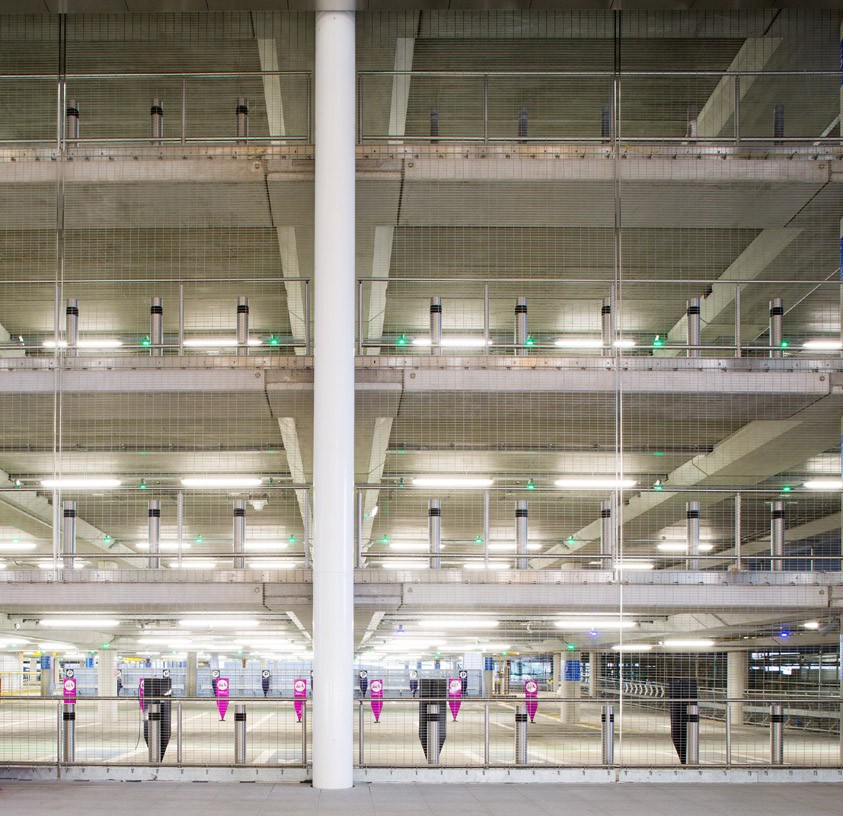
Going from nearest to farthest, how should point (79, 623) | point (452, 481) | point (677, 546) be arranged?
point (452, 481)
point (79, 623)
point (677, 546)

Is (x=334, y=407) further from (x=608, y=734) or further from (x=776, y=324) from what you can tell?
(x=776, y=324)

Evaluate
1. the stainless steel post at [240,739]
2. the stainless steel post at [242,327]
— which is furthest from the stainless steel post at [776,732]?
the stainless steel post at [242,327]

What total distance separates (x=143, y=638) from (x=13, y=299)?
12.5 ft

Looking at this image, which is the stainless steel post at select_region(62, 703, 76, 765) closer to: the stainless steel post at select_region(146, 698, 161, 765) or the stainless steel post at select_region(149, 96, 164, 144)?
the stainless steel post at select_region(146, 698, 161, 765)

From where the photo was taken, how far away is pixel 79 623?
8109mm

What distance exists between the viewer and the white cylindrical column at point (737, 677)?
10.3 metres

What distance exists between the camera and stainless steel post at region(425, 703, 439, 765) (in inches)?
230

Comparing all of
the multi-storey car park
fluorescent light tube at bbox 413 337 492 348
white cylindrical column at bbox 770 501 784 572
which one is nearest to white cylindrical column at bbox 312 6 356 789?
the multi-storey car park

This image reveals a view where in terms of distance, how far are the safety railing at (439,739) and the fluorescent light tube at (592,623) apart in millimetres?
615

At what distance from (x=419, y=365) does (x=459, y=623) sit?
9.24 feet

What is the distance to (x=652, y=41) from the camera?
805 centimetres

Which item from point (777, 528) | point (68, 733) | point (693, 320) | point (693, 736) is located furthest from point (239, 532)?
point (777, 528)

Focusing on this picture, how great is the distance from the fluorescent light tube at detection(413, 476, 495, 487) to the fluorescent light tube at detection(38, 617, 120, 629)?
2.58 meters

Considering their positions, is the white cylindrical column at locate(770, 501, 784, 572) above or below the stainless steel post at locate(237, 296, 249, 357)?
below
